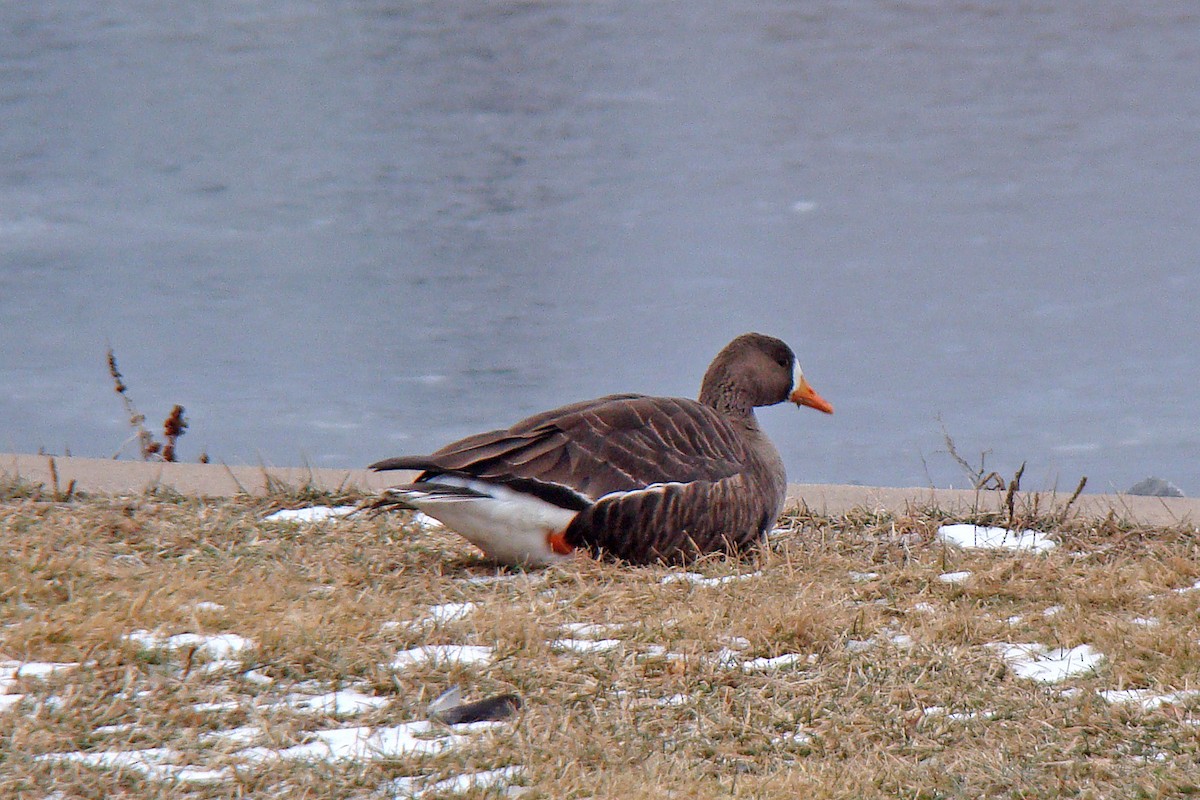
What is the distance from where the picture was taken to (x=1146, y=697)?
3750 mm

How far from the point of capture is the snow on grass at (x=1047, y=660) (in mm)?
3992

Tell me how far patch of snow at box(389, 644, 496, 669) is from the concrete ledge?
7.81 feet

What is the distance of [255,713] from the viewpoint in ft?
11.5

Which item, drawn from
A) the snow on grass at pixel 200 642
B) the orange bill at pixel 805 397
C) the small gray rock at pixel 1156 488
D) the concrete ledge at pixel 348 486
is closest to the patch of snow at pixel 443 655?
the snow on grass at pixel 200 642

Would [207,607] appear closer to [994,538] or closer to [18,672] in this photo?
[18,672]

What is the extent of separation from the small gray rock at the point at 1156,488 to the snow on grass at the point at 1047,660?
311 centimetres

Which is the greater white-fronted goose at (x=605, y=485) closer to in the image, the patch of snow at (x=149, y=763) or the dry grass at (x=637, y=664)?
the dry grass at (x=637, y=664)

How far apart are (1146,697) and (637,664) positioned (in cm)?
142

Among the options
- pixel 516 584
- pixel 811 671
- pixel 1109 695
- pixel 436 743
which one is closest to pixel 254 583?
pixel 516 584

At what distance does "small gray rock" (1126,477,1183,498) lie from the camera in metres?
7.02

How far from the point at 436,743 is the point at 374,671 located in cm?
50

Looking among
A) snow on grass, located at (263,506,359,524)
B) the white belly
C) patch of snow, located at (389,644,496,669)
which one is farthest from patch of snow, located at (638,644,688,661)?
snow on grass, located at (263,506,359,524)

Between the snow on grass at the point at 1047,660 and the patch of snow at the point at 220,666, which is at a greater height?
the snow on grass at the point at 1047,660

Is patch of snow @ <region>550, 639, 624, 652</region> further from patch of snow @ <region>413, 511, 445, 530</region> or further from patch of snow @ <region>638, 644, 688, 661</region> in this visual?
patch of snow @ <region>413, 511, 445, 530</region>
